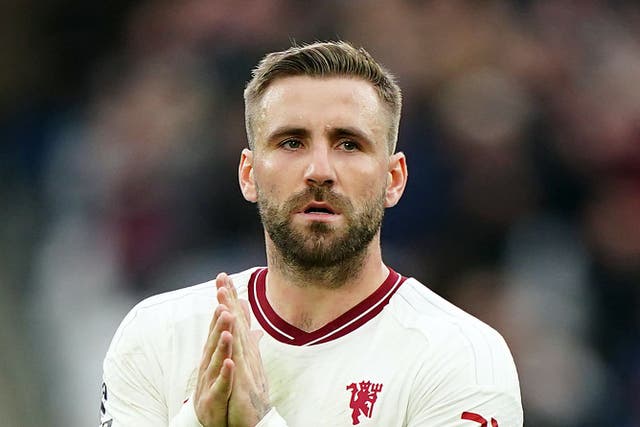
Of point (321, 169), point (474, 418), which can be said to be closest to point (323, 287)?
point (321, 169)

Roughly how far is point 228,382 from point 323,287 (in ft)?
2.12

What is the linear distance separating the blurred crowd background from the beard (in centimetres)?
280

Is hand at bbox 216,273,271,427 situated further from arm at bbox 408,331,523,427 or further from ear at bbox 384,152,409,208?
ear at bbox 384,152,409,208

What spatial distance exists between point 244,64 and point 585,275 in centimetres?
250

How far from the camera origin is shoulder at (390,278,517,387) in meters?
3.20

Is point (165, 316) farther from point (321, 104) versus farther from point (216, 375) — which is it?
point (321, 104)

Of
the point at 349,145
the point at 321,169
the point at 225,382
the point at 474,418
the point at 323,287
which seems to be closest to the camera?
the point at 225,382

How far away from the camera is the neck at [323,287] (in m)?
3.46

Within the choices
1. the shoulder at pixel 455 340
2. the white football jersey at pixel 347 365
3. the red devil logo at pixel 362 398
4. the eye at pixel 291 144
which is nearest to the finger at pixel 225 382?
the white football jersey at pixel 347 365

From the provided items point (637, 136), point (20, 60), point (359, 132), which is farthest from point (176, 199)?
point (359, 132)

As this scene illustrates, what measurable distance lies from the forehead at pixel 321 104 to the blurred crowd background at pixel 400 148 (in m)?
2.84

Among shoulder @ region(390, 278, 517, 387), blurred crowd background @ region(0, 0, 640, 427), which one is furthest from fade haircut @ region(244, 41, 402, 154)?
blurred crowd background @ region(0, 0, 640, 427)

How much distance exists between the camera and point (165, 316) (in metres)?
3.61

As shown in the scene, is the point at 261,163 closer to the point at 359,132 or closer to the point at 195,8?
the point at 359,132
